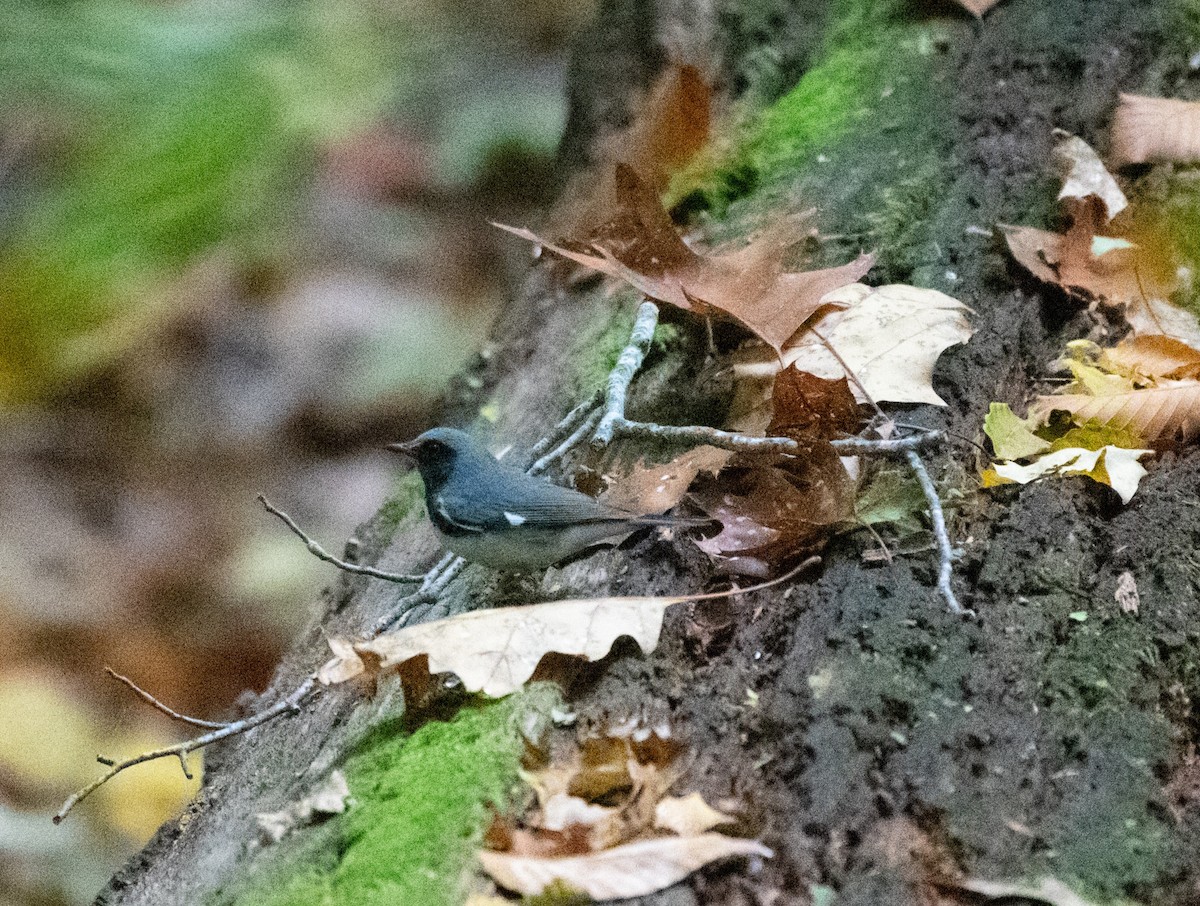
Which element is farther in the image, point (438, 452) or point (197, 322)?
point (197, 322)

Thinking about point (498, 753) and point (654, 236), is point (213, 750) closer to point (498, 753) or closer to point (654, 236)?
point (498, 753)

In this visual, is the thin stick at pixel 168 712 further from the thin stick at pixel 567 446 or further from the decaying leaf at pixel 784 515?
the decaying leaf at pixel 784 515

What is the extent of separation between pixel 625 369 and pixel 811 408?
1.43ft

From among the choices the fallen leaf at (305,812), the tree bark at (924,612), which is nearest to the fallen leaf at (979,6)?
the tree bark at (924,612)

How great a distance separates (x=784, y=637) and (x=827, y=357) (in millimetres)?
667

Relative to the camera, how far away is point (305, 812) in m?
1.43

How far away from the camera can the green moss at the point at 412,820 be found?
1243 mm

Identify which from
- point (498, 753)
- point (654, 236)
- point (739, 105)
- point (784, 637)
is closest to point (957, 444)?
point (784, 637)

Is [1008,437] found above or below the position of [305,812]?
below

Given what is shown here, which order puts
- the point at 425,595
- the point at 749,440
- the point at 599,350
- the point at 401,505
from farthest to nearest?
1. the point at 401,505
2. the point at 599,350
3. the point at 425,595
4. the point at 749,440

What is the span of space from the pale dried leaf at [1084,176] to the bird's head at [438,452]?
5.04 ft

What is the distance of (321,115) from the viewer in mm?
3572

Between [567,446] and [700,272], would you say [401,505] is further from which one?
[700,272]

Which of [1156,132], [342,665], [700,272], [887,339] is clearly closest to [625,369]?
[700,272]
